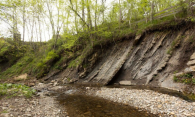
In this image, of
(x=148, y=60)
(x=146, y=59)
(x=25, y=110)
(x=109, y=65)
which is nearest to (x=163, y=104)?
(x=148, y=60)

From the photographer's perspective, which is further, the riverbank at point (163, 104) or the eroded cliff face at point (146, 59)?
the eroded cliff face at point (146, 59)

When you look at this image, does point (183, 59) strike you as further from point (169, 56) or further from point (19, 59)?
point (19, 59)

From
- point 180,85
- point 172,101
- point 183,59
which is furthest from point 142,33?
point 172,101

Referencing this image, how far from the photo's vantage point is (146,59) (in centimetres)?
1309

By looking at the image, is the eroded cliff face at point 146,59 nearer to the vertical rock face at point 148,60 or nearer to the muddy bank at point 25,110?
the vertical rock face at point 148,60

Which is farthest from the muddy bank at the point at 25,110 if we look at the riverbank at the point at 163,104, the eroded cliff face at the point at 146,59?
the eroded cliff face at the point at 146,59

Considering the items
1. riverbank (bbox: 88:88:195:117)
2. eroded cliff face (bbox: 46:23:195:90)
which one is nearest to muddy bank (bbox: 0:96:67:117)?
riverbank (bbox: 88:88:195:117)

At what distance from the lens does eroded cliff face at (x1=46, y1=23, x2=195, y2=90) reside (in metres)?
10.2

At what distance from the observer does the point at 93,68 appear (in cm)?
1864

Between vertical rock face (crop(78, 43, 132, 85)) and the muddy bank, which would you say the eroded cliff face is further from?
the muddy bank

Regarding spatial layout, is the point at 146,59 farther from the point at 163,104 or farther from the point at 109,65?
the point at 163,104

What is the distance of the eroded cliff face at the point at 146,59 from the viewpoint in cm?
1016

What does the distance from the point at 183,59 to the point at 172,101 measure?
5.45 meters

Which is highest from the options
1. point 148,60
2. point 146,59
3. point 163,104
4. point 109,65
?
point 146,59
